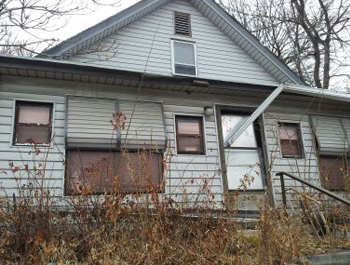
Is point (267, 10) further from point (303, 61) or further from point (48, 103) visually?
point (48, 103)

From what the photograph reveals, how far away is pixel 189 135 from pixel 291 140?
9.31 feet

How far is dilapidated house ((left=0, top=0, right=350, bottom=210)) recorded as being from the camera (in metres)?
5.63

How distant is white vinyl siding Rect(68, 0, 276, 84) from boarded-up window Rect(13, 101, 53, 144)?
6.56 ft

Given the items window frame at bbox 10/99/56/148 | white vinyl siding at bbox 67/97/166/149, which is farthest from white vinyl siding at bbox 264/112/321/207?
window frame at bbox 10/99/56/148

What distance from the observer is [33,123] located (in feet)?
19.4

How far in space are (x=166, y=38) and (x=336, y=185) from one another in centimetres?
587

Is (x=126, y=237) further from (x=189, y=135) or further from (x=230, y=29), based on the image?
(x=230, y=29)

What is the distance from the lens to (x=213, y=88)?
6.94 m

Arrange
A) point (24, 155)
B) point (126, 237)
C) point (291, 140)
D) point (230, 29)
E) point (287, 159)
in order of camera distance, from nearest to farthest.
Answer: point (126, 237), point (24, 155), point (287, 159), point (291, 140), point (230, 29)

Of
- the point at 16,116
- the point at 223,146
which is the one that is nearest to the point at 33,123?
the point at 16,116

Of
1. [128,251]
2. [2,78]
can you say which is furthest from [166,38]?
[128,251]

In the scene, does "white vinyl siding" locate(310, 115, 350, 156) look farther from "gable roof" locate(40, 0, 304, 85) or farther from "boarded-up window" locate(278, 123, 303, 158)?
"gable roof" locate(40, 0, 304, 85)

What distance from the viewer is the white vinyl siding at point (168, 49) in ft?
26.2

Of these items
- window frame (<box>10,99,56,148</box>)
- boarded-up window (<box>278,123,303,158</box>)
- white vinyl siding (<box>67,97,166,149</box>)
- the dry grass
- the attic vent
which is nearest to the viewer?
the dry grass
